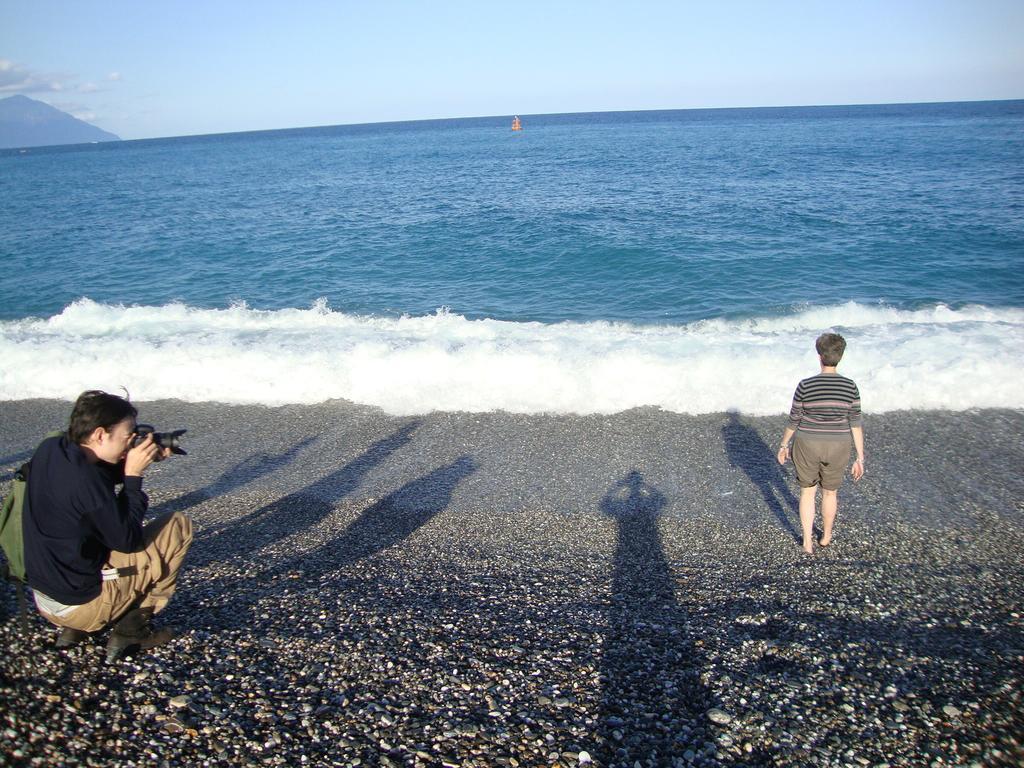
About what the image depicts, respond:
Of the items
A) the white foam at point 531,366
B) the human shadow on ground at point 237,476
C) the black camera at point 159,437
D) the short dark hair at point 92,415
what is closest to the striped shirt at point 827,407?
the white foam at point 531,366

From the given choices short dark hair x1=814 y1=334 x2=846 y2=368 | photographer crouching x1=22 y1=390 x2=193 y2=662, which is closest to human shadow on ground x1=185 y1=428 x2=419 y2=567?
photographer crouching x1=22 y1=390 x2=193 y2=662

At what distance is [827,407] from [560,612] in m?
2.88

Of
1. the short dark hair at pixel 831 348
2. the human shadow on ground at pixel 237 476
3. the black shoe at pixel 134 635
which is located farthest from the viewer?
the human shadow on ground at pixel 237 476

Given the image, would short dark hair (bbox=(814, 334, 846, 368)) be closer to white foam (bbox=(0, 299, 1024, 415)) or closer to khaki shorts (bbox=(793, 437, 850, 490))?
khaki shorts (bbox=(793, 437, 850, 490))

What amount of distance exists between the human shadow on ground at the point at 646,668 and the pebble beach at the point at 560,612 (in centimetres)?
2

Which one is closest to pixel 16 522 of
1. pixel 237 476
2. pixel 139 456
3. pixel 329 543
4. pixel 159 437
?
pixel 139 456

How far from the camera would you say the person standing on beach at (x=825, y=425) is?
5223mm

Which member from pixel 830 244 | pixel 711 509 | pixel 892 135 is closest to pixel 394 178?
pixel 830 244

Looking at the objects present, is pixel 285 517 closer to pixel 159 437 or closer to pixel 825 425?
pixel 159 437

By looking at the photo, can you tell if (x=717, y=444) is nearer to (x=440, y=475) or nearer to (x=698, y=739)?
(x=440, y=475)

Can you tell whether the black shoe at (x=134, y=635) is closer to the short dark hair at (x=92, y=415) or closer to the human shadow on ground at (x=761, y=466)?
the short dark hair at (x=92, y=415)

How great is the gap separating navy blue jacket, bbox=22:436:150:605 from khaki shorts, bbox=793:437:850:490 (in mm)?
5199

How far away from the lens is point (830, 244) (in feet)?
63.2

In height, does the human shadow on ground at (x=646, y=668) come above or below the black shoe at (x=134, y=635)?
below
